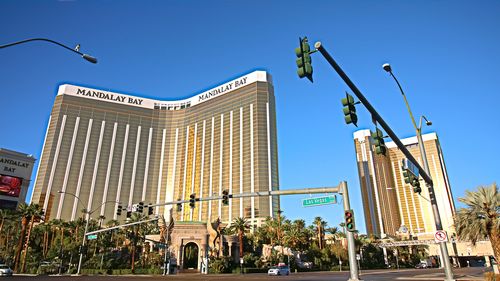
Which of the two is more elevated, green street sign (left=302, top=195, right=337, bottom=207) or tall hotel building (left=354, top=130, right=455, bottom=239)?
tall hotel building (left=354, top=130, right=455, bottom=239)

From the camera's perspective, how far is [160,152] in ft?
587

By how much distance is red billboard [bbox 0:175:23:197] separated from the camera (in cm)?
8356

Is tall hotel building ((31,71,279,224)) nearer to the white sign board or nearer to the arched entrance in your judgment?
the arched entrance

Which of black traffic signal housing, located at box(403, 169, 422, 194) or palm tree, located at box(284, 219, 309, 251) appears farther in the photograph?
palm tree, located at box(284, 219, 309, 251)

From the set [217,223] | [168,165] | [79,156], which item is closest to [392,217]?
[168,165]

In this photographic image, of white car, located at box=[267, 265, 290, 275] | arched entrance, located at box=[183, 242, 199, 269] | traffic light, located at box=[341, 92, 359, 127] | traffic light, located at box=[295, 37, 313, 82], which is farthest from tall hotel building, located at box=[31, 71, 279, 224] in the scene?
traffic light, located at box=[295, 37, 313, 82]

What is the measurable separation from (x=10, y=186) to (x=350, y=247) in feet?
317

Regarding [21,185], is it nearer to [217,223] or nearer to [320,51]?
[217,223]

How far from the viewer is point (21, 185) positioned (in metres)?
89.7

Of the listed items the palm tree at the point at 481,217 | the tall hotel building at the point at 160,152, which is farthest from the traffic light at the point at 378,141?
the tall hotel building at the point at 160,152

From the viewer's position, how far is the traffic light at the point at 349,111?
1035 cm

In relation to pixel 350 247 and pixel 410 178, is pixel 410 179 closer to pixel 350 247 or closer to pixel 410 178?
pixel 410 178

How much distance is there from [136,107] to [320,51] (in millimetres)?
185131

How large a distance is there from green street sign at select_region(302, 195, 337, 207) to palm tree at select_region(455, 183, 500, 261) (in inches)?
308
